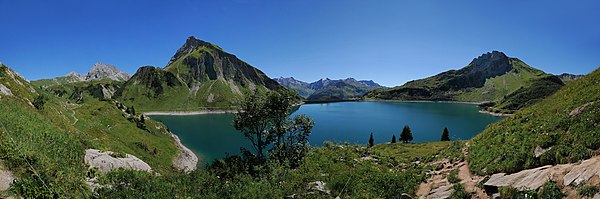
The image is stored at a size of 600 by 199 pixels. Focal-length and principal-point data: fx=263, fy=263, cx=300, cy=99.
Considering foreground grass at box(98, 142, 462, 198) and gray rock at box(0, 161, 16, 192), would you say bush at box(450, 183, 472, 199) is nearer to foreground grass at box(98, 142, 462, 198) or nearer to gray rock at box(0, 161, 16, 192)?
foreground grass at box(98, 142, 462, 198)

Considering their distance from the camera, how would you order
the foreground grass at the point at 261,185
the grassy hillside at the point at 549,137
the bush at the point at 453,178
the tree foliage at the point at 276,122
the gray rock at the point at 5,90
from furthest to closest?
the tree foliage at the point at 276,122 → the gray rock at the point at 5,90 → the bush at the point at 453,178 → the grassy hillside at the point at 549,137 → the foreground grass at the point at 261,185

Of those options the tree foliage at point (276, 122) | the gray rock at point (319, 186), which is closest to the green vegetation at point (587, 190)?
the gray rock at point (319, 186)

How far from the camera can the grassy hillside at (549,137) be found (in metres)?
12.8

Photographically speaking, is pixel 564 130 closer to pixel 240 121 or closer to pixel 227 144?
pixel 240 121

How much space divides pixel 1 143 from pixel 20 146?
0.63 m

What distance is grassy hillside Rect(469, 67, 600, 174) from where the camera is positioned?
41.9 ft

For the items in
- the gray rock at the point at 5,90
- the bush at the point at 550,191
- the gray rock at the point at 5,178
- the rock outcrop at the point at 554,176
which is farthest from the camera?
the gray rock at the point at 5,90

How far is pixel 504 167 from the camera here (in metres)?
14.4

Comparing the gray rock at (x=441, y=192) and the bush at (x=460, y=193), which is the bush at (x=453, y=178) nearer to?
the gray rock at (x=441, y=192)

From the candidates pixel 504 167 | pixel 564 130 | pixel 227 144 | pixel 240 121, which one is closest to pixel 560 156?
pixel 504 167

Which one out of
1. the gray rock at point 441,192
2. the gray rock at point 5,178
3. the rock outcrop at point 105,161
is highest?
the gray rock at point 5,178

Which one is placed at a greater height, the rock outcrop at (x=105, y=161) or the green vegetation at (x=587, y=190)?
the green vegetation at (x=587, y=190)

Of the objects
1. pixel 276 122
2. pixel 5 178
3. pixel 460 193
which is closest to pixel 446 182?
pixel 460 193

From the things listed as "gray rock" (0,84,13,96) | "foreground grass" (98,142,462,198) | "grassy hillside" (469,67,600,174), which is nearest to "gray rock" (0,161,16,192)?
"foreground grass" (98,142,462,198)
